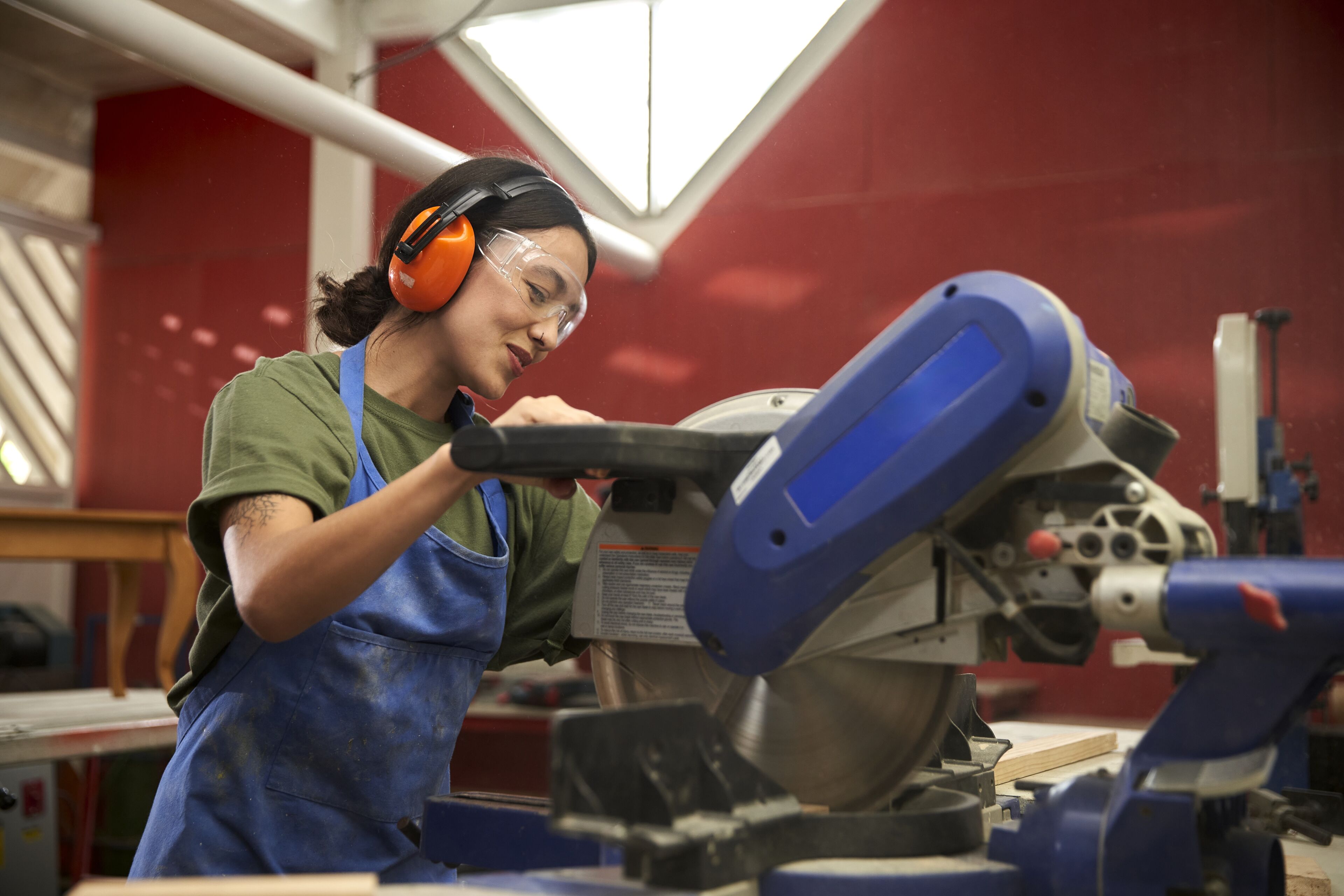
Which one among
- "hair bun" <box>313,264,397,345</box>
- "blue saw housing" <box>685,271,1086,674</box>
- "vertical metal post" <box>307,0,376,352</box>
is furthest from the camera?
"vertical metal post" <box>307,0,376,352</box>

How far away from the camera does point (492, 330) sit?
1.33 m

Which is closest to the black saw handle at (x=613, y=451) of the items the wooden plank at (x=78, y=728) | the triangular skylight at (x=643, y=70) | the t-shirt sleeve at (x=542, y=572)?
the t-shirt sleeve at (x=542, y=572)

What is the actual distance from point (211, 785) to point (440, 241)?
670 mm

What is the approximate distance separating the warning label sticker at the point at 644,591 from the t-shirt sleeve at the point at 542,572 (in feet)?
1.07

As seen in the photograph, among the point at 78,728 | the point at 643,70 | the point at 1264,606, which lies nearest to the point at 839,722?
the point at 1264,606

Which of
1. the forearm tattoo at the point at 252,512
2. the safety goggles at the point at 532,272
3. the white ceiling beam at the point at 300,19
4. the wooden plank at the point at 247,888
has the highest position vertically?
the white ceiling beam at the point at 300,19

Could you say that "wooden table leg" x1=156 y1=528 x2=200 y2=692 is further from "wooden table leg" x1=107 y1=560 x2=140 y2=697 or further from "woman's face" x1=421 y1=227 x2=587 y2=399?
"woman's face" x1=421 y1=227 x2=587 y2=399

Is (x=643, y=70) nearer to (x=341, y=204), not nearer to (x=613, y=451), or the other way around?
(x=341, y=204)

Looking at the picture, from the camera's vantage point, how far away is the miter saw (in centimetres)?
77

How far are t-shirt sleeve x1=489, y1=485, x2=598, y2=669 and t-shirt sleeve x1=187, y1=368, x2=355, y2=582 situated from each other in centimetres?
29

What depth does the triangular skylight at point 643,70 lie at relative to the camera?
130 inches

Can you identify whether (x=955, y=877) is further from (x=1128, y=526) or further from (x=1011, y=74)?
(x=1011, y=74)

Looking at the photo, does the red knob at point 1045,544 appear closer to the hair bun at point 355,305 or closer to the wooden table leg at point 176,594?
the hair bun at point 355,305

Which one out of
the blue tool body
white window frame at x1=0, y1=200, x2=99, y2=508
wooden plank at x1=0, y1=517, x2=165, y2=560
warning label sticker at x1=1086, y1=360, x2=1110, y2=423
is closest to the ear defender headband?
warning label sticker at x1=1086, y1=360, x2=1110, y2=423
